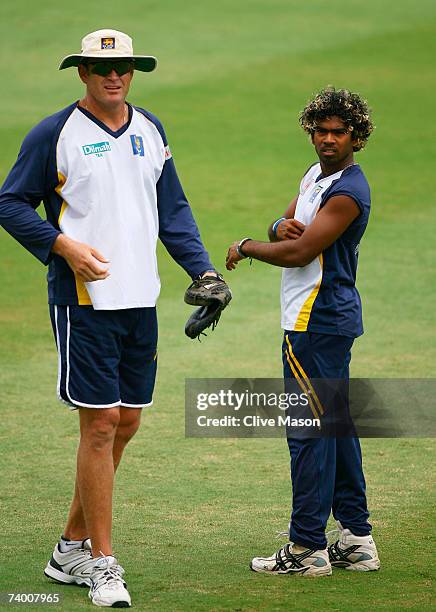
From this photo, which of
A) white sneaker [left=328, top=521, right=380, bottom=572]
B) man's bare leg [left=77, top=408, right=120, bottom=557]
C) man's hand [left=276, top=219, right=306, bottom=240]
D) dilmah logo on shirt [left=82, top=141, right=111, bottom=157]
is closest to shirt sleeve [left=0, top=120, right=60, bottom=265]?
dilmah logo on shirt [left=82, top=141, right=111, bottom=157]

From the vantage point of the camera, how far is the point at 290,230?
5.23m

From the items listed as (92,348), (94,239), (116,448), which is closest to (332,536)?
(116,448)

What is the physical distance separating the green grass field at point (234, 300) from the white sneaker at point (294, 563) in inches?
3.1

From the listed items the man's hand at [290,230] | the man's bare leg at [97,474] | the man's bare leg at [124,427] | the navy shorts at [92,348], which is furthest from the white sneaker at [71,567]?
the man's hand at [290,230]

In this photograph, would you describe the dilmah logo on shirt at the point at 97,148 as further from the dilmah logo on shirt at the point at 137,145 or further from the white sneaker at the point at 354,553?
the white sneaker at the point at 354,553

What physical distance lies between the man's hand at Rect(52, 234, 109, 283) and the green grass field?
1230 millimetres

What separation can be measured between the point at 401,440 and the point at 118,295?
9.50 feet

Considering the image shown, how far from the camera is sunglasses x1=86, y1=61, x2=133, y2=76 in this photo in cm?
493

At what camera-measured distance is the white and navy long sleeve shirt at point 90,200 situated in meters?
4.87

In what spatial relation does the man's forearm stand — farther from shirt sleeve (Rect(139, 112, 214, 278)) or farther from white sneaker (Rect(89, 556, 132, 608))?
white sneaker (Rect(89, 556, 132, 608))

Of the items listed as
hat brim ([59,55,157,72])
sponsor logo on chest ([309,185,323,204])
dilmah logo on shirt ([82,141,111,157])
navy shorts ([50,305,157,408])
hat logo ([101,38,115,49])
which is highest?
hat logo ([101,38,115,49])

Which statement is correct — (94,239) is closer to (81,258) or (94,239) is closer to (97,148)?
(81,258)

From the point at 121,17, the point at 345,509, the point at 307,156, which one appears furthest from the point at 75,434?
the point at 121,17

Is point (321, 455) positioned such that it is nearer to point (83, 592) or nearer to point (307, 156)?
point (83, 592)
